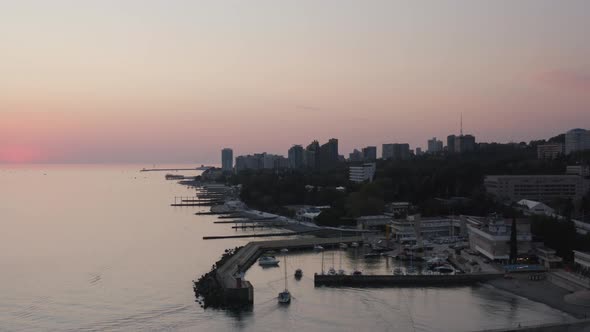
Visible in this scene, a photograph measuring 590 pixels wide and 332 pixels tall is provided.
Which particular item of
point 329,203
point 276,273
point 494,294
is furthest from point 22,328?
point 329,203

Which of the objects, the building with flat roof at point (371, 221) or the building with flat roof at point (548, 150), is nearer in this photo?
the building with flat roof at point (371, 221)

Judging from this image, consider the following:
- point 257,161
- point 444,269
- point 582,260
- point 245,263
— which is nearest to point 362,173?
point 245,263

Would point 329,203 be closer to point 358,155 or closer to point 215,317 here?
point 215,317

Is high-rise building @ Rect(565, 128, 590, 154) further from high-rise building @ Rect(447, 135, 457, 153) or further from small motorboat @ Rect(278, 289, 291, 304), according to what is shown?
small motorboat @ Rect(278, 289, 291, 304)

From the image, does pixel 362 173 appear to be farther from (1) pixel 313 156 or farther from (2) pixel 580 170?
(1) pixel 313 156

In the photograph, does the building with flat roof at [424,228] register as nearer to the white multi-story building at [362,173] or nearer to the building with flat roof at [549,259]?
the building with flat roof at [549,259]

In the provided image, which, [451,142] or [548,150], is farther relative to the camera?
[451,142]

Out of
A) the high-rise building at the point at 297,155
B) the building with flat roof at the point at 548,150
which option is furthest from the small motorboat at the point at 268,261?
the high-rise building at the point at 297,155
